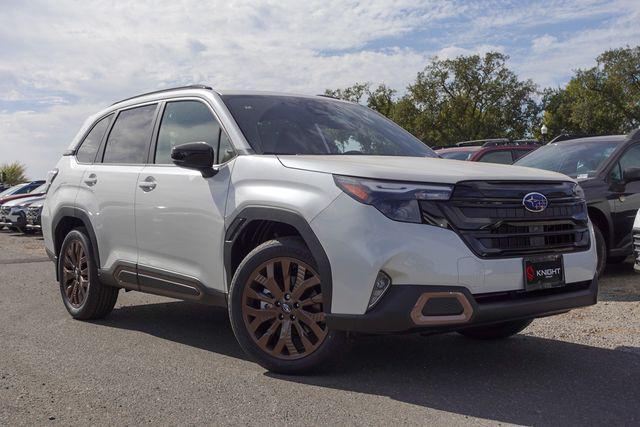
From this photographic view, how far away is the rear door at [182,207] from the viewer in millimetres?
4887

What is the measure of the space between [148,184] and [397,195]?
2.30 metres

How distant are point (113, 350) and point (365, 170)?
250cm

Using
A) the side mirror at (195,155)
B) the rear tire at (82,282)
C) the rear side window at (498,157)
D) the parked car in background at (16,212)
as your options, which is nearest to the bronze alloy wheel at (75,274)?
the rear tire at (82,282)

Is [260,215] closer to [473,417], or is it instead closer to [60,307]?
[473,417]

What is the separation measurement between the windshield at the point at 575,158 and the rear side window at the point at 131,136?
5.14 meters

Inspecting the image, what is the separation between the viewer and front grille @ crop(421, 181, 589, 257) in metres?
4.00

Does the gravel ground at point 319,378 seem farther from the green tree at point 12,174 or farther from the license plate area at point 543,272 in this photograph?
the green tree at point 12,174

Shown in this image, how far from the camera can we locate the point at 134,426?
366 centimetres

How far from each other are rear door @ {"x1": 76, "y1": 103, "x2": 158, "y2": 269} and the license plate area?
2.99 meters

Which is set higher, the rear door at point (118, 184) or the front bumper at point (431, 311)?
the rear door at point (118, 184)

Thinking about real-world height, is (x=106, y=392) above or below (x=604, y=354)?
above

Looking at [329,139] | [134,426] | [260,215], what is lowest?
[134,426]

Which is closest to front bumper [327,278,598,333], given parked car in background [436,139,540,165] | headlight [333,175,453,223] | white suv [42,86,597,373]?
white suv [42,86,597,373]

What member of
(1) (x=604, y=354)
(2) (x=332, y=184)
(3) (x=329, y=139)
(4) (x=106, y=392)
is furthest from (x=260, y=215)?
(1) (x=604, y=354)
